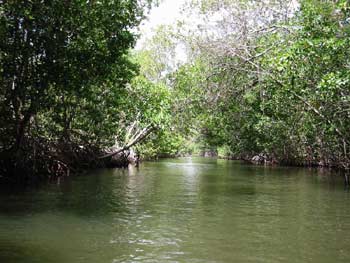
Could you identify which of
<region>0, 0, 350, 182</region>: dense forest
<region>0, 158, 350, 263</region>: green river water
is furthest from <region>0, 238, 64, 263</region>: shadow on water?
<region>0, 0, 350, 182</region>: dense forest

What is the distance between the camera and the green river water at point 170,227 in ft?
17.6

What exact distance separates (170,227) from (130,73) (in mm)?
8659

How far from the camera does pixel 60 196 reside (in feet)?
33.9

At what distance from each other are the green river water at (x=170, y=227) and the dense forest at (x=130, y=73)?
2848 millimetres

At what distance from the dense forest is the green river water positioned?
2.85 meters

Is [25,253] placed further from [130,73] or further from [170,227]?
[130,73]

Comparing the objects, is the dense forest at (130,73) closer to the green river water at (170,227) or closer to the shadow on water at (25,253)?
the green river water at (170,227)

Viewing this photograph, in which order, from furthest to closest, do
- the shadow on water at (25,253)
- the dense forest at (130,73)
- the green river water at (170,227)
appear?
the dense forest at (130,73), the green river water at (170,227), the shadow on water at (25,253)

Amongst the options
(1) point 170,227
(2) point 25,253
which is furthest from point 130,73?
(2) point 25,253

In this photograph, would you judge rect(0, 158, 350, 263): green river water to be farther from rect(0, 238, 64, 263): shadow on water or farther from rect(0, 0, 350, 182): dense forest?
rect(0, 0, 350, 182): dense forest

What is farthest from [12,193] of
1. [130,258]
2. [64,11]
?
[130,258]

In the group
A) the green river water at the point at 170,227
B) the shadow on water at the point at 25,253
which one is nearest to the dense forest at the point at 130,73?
the green river water at the point at 170,227

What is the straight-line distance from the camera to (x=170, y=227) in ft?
22.8

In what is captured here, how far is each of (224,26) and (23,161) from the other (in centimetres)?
739
